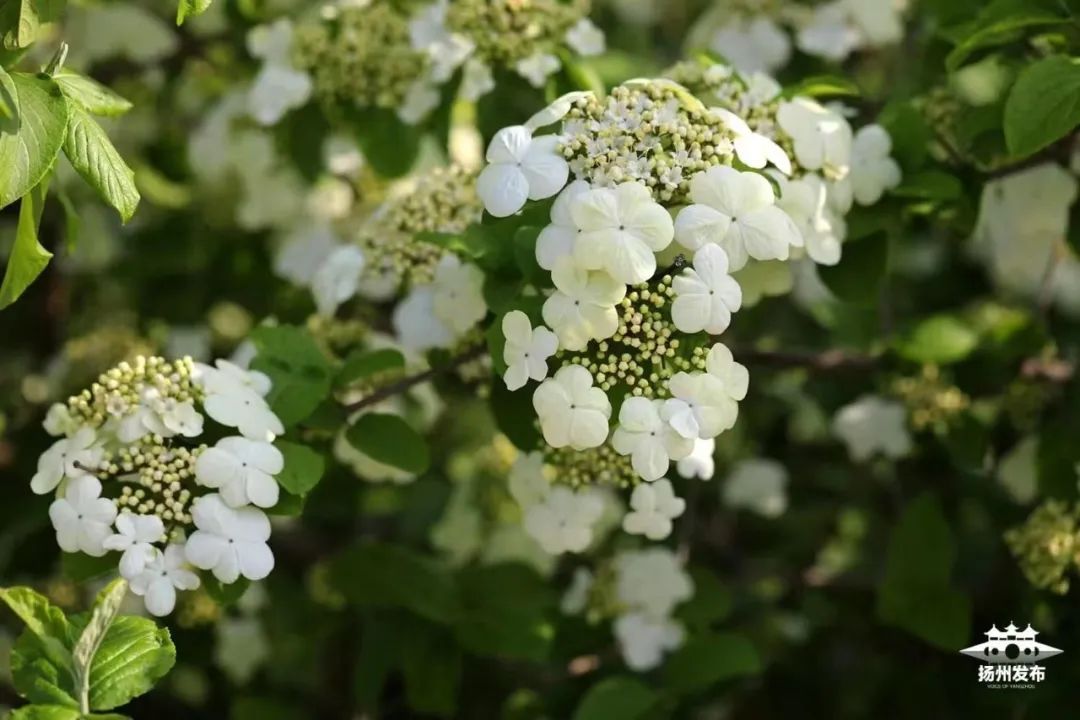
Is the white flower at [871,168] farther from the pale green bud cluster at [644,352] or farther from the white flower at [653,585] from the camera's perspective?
the white flower at [653,585]

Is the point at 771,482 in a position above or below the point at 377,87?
below

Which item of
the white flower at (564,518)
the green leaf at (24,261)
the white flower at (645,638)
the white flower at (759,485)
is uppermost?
the green leaf at (24,261)

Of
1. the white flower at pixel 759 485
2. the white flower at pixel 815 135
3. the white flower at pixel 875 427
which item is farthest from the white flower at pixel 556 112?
the white flower at pixel 759 485

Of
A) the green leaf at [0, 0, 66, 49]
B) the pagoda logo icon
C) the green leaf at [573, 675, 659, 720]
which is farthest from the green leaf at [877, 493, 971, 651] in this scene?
the green leaf at [0, 0, 66, 49]

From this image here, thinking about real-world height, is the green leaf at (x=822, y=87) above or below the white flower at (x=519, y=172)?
below

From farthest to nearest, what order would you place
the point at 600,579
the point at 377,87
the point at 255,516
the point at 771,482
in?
the point at 771,482 < the point at 600,579 < the point at 377,87 < the point at 255,516

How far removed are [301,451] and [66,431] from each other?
0.81 feet

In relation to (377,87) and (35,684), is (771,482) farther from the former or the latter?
(35,684)

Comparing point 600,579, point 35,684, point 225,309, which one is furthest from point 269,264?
point 35,684

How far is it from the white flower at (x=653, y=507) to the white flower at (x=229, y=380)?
1.43 feet

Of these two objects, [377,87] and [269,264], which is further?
[269,264]

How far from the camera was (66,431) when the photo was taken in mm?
1405

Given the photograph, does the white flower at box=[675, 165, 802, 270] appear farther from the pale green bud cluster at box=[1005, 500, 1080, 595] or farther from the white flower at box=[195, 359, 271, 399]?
the pale green bud cluster at box=[1005, 500, 1080, 595]

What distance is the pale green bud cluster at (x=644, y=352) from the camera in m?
1.28
